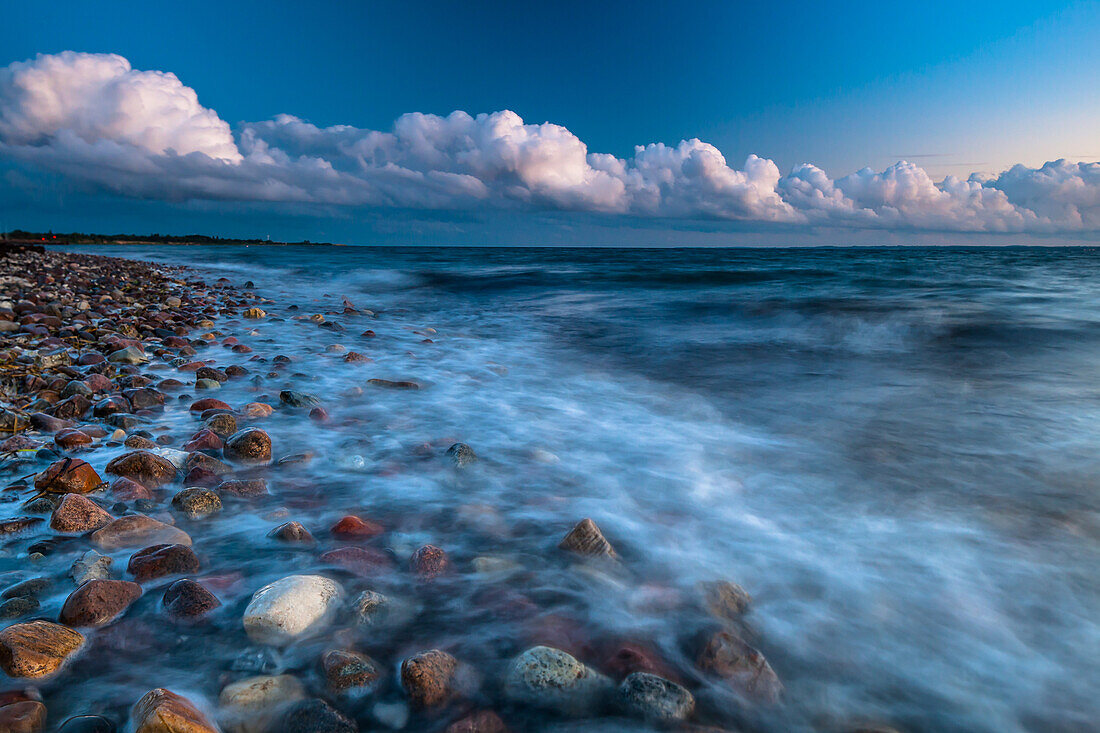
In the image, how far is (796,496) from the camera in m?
2.83

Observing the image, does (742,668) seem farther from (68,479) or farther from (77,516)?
(68,479)

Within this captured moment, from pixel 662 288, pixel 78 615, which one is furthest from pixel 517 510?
pixel 662 288

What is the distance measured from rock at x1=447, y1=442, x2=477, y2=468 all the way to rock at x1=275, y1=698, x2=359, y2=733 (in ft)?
5.50

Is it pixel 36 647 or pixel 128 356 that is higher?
pixel 128 356

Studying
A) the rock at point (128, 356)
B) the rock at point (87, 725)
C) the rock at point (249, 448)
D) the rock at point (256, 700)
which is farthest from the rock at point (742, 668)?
the rock at point (128, 356)

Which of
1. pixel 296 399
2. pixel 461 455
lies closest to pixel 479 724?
pixel 461 455

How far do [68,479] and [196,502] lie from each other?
0.56m

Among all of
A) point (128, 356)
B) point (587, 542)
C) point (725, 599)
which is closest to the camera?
point (725, 599)

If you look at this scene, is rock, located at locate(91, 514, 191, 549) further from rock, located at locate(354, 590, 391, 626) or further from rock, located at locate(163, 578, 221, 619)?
rock, located at locate(354, 590, 391, 626)

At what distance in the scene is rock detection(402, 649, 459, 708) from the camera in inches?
53.8

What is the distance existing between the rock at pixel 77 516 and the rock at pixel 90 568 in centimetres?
19

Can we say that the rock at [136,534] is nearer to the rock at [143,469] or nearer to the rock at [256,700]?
the rock at [143,469]

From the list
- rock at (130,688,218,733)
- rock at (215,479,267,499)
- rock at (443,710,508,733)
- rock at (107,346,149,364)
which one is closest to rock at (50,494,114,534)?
rock at (215,479,267,499)

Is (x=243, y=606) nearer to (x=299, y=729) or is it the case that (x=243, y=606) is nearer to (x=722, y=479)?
(x=299, y=729)
